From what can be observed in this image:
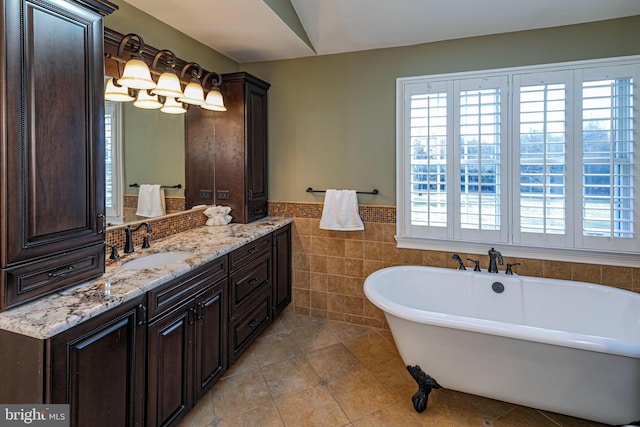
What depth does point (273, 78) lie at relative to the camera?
10.6 feet

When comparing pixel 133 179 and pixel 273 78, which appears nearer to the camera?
pixel 133 179

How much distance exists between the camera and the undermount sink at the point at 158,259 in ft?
6.53

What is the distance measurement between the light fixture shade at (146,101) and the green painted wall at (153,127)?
0.03 meters

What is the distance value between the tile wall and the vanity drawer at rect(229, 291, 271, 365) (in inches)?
20.9

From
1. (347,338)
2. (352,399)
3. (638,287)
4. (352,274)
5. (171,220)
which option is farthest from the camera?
(352,274)

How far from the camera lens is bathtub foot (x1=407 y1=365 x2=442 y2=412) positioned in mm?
1982

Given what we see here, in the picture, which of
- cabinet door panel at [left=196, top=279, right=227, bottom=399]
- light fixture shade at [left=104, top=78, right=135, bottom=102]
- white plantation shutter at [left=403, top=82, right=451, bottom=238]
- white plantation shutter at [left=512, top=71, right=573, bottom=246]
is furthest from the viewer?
white plantation shutter at [left=403, top=82, right=451, bottom=238]

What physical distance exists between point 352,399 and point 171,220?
177 centimetres

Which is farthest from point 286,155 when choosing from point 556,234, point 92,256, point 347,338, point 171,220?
point 556,234

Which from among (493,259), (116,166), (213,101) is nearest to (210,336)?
(116,166)

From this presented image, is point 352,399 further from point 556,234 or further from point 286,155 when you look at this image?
point 286,155

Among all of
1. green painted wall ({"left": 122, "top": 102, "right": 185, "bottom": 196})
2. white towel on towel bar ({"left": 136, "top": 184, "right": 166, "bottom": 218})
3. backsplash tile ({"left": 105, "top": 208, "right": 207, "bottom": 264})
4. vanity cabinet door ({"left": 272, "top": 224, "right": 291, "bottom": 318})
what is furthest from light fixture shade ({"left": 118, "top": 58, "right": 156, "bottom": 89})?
vanity cabinet door ({"left": 272, "top": 224, "right": 291, "bottom": 318})

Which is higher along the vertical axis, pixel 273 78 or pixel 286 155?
pixel 273 78

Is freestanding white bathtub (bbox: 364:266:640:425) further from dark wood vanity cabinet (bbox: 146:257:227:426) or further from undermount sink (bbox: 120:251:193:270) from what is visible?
undermount sink (bbox: 120:251:193:270)
